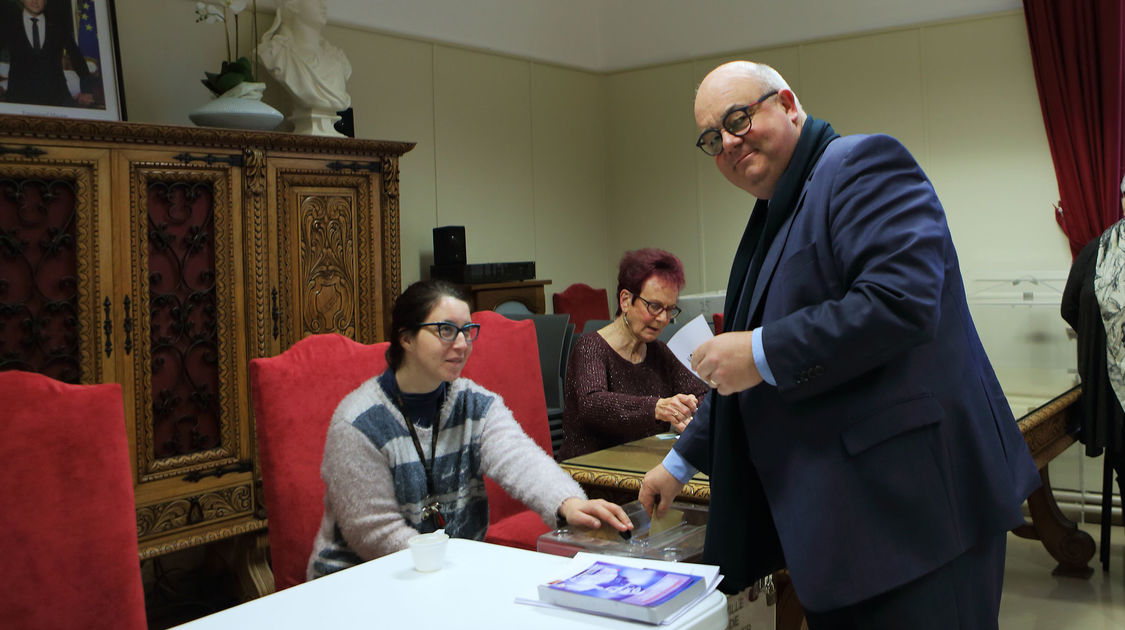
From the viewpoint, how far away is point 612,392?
3.05m

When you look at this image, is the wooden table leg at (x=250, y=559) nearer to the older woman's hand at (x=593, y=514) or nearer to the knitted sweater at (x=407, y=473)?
the knitted sweater at (x=407, y=473)

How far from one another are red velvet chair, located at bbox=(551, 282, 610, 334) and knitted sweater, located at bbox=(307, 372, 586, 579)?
4.17m

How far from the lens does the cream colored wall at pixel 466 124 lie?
4.50 metres

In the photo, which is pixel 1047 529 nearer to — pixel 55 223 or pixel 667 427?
pixel 667 427

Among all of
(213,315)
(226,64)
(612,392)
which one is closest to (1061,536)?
(612,392)

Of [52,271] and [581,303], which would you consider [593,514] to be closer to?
[52,271]

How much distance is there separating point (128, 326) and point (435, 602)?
8.90 ft

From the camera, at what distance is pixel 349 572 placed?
1651mm

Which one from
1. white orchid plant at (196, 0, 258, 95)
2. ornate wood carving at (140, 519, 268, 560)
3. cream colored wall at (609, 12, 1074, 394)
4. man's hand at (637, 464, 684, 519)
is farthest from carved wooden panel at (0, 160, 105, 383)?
cream colored wall at (609, 12, 1074, 394)

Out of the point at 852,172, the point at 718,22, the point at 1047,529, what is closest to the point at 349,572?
the point at 852,172

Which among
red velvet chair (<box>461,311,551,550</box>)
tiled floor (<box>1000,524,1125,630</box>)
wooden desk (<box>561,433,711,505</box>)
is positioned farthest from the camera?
tiled floor (<box>1000,524,1125,630</box>)

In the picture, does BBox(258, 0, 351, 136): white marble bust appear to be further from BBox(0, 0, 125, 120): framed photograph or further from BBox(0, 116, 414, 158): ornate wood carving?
BBox(0, 0, 125, 120): framed photograph

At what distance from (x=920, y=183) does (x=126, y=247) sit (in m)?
3.22

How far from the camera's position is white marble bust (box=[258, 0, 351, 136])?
4414mm
